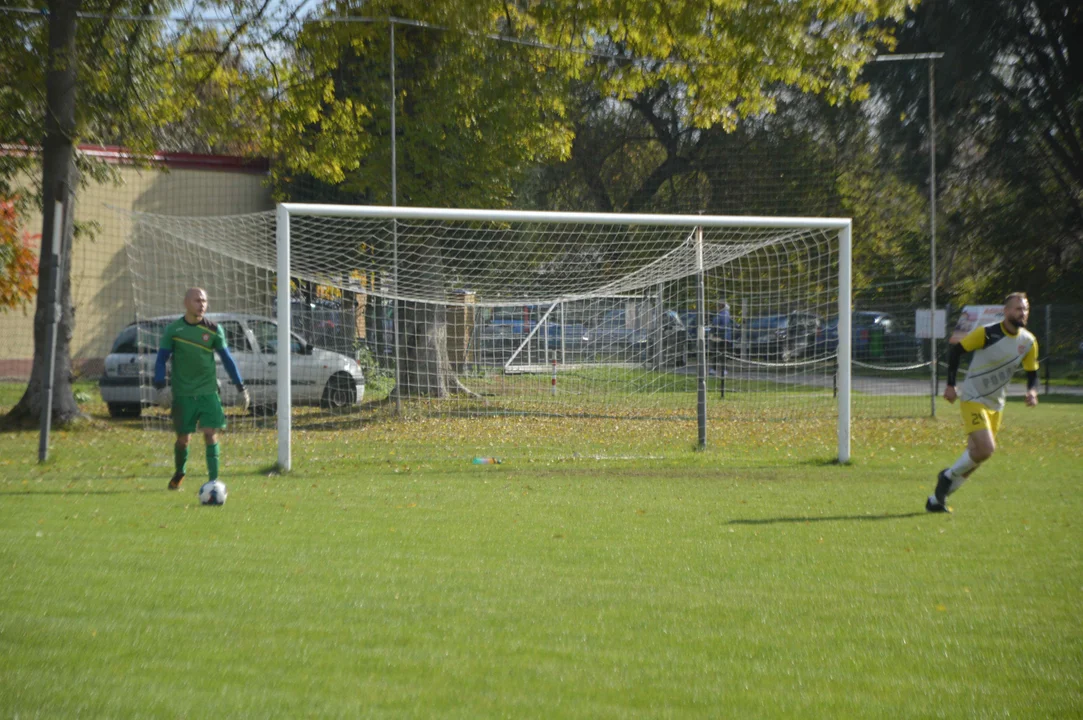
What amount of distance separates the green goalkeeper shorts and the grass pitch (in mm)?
715

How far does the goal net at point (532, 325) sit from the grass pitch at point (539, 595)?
336 cm

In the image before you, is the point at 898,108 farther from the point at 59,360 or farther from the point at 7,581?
the point at 7,581

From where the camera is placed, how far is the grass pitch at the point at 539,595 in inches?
170

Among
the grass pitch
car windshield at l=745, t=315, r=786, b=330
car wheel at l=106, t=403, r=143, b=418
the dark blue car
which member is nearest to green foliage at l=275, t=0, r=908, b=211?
car windshield at l=745, t=315, r=786, b=330

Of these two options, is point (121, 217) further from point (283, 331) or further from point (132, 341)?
point (283, 331)

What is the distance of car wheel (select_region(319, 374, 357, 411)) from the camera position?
1634cm

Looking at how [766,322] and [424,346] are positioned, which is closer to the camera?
[424,346]

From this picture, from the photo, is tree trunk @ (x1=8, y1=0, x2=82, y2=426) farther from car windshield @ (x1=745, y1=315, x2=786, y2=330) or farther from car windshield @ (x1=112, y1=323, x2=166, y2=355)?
car windshield @ (x1=745, y1=315, x2=786, y2=330)

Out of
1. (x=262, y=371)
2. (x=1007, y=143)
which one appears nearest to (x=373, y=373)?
(x=262, y=371)

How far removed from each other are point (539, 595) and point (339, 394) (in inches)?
437

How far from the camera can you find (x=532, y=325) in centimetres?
1585

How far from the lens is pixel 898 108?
21047 mm

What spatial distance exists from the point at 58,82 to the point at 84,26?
1.78 m

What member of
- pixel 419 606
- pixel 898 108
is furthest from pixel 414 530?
pixel 898 108
